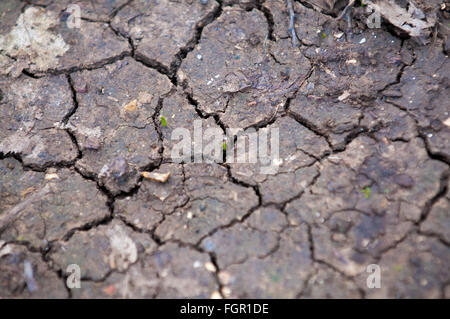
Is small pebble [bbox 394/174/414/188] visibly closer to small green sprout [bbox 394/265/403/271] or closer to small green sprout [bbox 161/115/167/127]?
small green sprout [bbox 394/265/403/271]

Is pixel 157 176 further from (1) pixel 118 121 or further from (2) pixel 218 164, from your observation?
(1) pixel 118 121

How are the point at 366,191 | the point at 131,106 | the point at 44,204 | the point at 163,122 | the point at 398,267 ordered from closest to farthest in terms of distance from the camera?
1. the point at 398,267
2. the point at 366,191
3. the point at 44,204
4. the point at 163,122
5. the point at 131,106

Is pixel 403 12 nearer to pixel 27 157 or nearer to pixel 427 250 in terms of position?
pixel 427 250

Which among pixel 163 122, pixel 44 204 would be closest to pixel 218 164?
pixel 163 122

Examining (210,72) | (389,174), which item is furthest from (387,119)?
(210,72)

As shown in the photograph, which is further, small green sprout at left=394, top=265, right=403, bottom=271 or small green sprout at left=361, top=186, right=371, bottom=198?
small green sprout at left=361, top=186, right=371, bottom=198

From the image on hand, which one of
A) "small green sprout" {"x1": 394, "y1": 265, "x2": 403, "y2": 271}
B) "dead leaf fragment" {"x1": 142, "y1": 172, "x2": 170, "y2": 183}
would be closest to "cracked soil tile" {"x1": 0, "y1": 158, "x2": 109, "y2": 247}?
"dead leaf fragment" {"x1": 142, "y1": 172, "x2": 170, "y2": 183}

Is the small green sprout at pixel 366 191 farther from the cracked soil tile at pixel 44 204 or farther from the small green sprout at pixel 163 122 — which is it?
the cracked soil tile at pixel 44 204

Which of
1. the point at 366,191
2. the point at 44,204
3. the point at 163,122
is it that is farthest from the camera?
the point at 163,122
